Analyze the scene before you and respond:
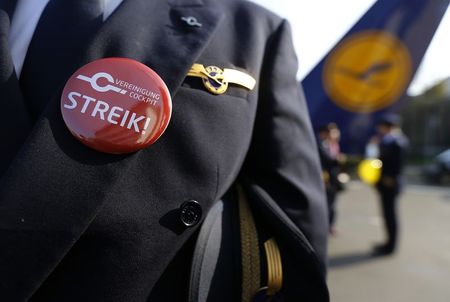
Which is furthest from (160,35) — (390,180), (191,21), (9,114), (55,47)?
(390,180)

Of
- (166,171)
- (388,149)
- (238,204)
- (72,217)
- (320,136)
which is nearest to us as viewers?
(72,217)

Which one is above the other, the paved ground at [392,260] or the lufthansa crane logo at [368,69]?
the lufthansa crane logo at [368,69]

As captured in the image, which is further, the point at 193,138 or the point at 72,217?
the point at 193,138

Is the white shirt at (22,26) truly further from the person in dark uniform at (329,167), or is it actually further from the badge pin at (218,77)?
the person in dark uniform at (329,167)

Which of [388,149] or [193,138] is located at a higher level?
[193,138]

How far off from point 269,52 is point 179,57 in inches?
10.5

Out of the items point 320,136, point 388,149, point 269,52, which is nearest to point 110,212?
point 269,52

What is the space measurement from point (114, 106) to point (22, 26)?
0.30 meters

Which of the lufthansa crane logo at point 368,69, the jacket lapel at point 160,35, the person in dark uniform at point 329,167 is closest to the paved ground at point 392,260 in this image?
the person in dark uniform at point 329,167

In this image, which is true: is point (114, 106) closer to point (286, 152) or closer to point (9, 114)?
point (9, 114)

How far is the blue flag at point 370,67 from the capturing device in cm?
315

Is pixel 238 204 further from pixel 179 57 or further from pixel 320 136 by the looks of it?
pixel 320 136

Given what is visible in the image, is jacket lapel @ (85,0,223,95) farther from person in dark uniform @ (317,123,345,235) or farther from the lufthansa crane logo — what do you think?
person in dark uniform @ (317,123,345,235)

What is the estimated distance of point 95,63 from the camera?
636mm
